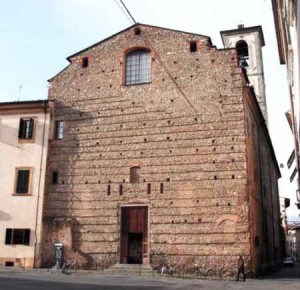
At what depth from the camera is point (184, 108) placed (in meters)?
22.2

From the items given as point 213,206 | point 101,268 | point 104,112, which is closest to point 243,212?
point 213,206

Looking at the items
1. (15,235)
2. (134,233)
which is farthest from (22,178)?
(134,233)

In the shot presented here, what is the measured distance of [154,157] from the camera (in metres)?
21.8

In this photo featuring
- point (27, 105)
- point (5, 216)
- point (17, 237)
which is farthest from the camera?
point (27, 105)

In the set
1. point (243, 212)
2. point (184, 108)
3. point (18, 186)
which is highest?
point (184, 108)

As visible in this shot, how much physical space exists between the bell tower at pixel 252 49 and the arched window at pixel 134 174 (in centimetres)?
1716

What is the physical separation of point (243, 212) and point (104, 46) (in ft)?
40.2

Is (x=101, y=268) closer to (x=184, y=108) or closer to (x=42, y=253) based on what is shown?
(x=42, y=253)

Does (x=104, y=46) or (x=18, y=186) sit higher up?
(x=104, y=46)

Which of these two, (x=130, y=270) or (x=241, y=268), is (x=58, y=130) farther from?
(x=241, y=268)

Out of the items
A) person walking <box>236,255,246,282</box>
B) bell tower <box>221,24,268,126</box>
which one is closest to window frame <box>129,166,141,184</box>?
person walking <box>236,255,246,282</box>

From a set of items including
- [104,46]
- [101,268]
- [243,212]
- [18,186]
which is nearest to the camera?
[243,212]

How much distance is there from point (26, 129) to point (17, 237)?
590cm

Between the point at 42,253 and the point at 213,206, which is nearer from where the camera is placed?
the point at 213,206
